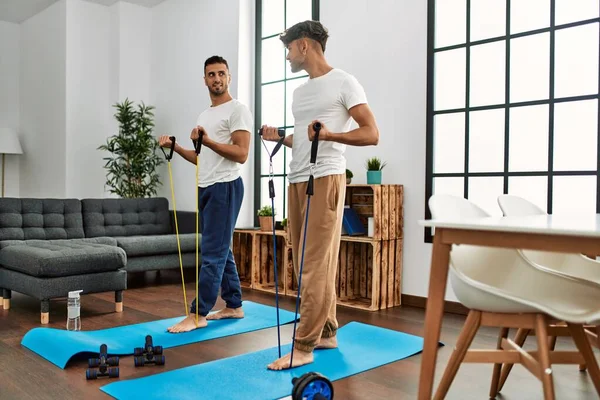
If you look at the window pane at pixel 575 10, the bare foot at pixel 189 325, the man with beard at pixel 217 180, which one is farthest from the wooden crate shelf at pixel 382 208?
the window pane at pixel 575 10

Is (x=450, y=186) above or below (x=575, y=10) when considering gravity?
below

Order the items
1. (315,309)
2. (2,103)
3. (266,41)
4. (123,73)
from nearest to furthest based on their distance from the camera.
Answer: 1. (315,309)
2. (266,41)
3. (123,73)
4. (2,103)

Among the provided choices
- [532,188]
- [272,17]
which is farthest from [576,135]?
[272,17]

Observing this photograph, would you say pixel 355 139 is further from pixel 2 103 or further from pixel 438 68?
pixel 2 103

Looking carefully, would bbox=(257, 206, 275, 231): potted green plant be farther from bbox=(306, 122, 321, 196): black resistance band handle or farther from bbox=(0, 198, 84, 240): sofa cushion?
bbox=(306, 122, 321, 196): black resistance band handle

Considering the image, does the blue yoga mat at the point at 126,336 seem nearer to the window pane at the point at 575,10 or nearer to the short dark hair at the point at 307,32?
the short dark hair at the point at 307,32

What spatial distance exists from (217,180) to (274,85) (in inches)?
104

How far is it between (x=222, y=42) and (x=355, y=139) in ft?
13.0

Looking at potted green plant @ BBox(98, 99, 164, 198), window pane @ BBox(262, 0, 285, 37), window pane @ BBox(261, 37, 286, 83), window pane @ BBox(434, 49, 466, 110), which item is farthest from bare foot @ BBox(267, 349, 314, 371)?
potted green plant @ BBox(98, 99, 164, 198)

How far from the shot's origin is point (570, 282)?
2092mm

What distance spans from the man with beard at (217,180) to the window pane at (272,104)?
2.22 meters

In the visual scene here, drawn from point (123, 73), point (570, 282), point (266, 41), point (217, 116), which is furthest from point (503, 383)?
point (123, 73)

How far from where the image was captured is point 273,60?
590 centimetres

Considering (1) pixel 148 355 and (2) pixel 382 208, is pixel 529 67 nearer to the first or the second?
(2) pixel 382 208
